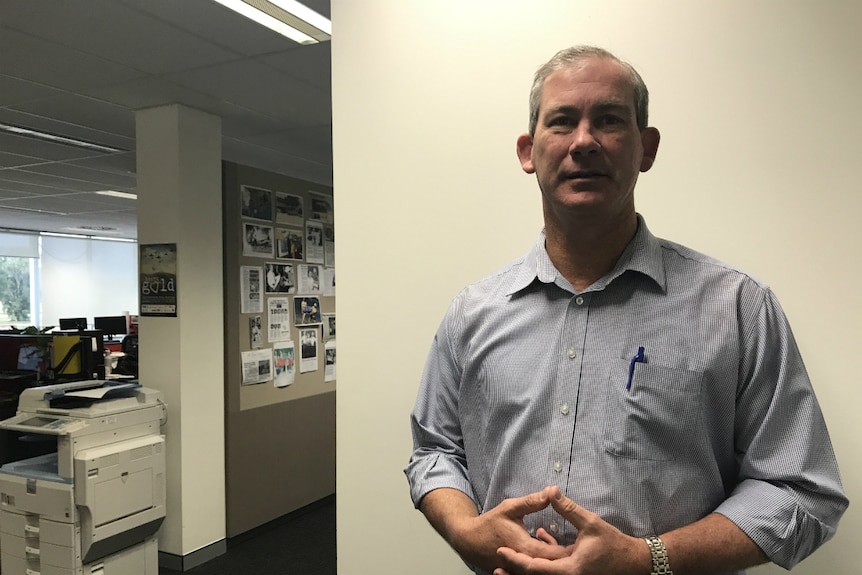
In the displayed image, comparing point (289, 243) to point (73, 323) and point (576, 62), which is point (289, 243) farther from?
point (73, 323)

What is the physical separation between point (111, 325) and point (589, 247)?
31.7ft

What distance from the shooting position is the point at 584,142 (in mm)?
1010

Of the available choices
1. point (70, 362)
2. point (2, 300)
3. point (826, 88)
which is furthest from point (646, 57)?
point (2, 300)

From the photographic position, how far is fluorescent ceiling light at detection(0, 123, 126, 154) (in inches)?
166

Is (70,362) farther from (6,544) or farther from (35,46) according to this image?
(35,46)

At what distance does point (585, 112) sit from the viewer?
1030 millimetres

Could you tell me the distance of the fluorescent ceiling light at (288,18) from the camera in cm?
248

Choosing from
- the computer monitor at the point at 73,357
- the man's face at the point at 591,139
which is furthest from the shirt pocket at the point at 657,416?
the computer monitor at the point at 73,357

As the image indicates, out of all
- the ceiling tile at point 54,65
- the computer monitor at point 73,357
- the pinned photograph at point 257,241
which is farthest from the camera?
the computer monitor at point 73,357

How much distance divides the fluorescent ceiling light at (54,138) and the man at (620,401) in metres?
4.38

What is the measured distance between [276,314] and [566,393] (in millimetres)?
3487

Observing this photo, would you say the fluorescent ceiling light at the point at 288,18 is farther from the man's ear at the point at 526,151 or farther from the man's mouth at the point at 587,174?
the man's mouth at the point at 587,174

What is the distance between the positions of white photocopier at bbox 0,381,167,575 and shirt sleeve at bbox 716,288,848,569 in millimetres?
2958

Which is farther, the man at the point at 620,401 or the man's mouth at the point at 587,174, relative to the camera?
the man's mouth at the point at 587,174
